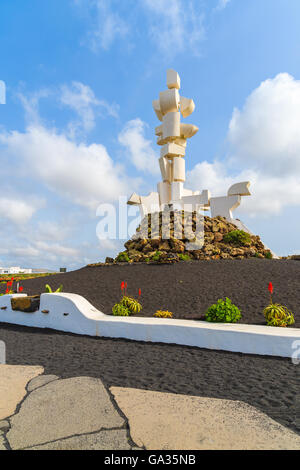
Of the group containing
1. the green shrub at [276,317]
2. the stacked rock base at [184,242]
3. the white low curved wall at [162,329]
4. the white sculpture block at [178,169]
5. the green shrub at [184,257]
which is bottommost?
the white low curved wall at [162,329]

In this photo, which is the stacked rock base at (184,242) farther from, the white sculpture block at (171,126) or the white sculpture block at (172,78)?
the white sculpture block at (172,78)

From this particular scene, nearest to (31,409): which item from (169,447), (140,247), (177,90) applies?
(169,447)

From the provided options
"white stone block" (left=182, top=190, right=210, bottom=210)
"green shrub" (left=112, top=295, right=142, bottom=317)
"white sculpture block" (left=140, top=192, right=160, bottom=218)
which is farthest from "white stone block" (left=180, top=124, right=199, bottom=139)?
"green shrub" (left=112, top=295, right=142, bottom=317)

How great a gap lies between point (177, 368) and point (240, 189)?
2180 cm

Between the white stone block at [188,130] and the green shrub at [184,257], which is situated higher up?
the white stone block at [188,130]

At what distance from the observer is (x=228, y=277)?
12.7 meters

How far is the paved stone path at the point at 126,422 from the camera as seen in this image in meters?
2.64

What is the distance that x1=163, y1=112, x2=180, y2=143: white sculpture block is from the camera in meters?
25.7

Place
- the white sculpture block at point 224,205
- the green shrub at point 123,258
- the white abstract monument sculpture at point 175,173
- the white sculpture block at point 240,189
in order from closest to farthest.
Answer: the green shrub at point 123,258
the white sculpture block at point 240,189
the white sculpture block at point 224,205
the white abstract monument sculpture at point 175,173

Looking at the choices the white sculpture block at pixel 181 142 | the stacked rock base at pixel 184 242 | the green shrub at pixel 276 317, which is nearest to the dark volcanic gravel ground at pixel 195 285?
the green shrub at pixel 276 317

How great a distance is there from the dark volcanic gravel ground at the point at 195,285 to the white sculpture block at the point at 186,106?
18315mm

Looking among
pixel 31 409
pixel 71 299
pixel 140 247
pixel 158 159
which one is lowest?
pixel 31 409
